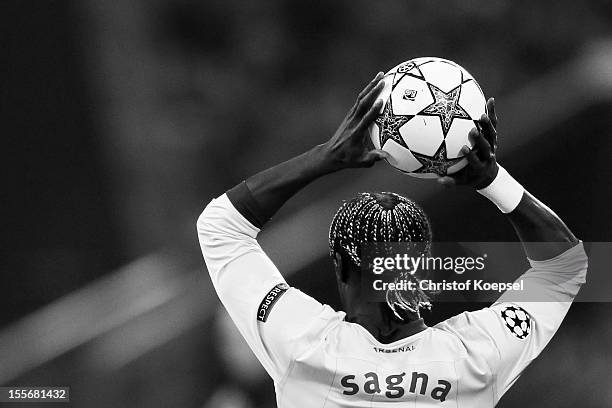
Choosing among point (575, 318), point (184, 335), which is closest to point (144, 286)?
point (184, 335)

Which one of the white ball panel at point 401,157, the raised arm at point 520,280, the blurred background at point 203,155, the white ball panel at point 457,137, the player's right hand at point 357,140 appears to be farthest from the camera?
the blurred background at point 203,155

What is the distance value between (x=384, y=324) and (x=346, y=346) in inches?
4.8

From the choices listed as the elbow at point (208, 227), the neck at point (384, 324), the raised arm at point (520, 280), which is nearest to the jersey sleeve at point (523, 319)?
the raised arm at point (520, 280)

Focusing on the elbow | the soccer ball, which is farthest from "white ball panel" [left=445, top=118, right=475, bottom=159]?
the elbow

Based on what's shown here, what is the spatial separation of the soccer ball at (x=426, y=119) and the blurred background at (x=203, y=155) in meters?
2.84

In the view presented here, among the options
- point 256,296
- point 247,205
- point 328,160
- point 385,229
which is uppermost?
point 328,160

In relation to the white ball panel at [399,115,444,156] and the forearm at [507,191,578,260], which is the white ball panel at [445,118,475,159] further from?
the forearm at [507,191,578,260]

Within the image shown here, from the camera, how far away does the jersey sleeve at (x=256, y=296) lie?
2230 millimetres

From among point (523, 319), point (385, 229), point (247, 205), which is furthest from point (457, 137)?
point (247, 205)

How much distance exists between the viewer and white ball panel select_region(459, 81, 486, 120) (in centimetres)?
266

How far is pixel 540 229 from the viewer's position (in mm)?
2412

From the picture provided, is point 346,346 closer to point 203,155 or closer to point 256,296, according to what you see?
point 256,296

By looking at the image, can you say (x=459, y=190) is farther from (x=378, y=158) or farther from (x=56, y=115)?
(x=378, y=158)

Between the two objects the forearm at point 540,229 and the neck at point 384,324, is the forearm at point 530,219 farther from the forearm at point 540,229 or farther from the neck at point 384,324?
the neck at point 384,324
